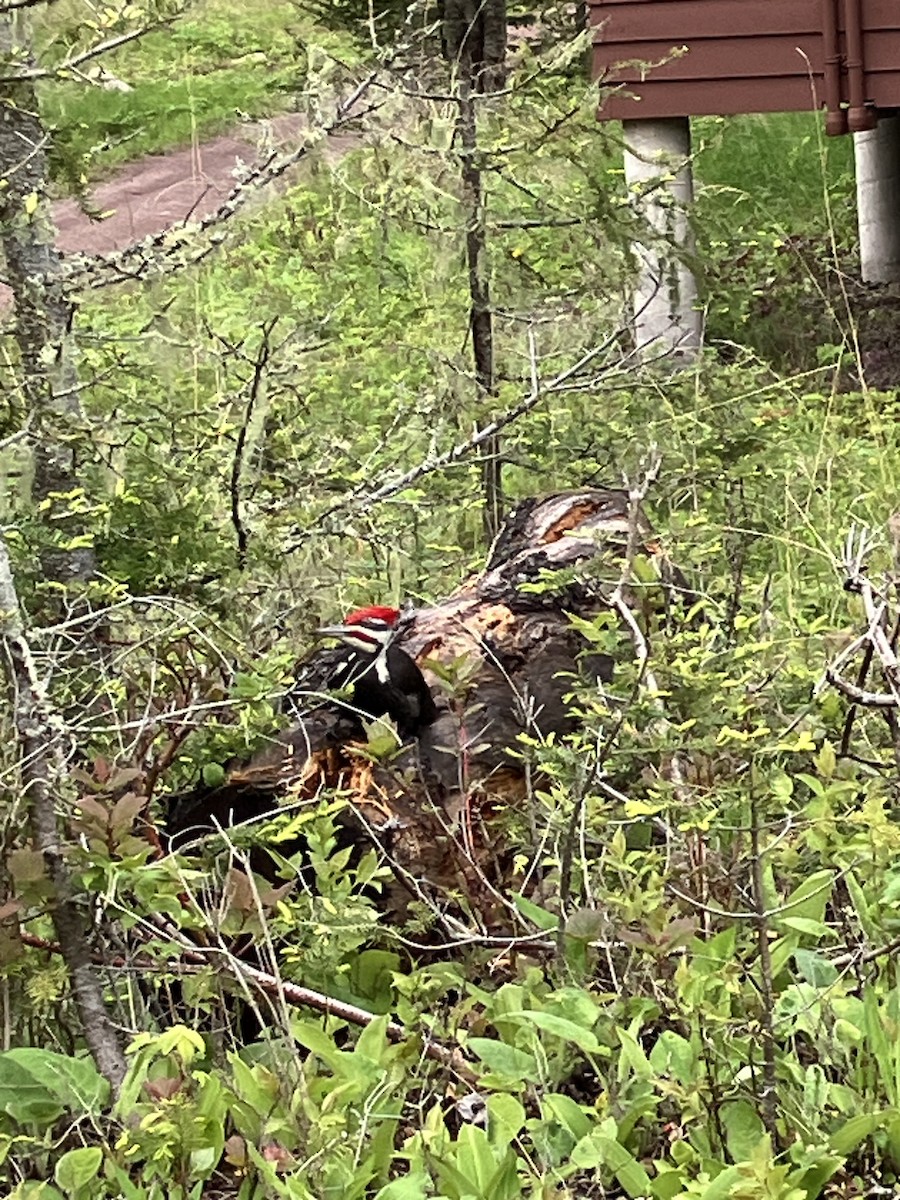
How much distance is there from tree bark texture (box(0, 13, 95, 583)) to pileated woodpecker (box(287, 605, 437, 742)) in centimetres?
58

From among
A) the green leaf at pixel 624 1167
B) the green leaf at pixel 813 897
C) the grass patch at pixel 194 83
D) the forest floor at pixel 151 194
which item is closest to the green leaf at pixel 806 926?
the green leaf at pixel 813 897

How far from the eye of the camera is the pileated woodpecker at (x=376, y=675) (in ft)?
11.7

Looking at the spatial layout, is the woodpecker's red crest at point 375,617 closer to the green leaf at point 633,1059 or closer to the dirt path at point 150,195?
the green leaf at point 633,1059

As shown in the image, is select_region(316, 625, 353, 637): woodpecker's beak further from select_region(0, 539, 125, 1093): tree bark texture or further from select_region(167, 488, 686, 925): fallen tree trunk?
select_region(0, 539, 125, 1093): tree bark texture

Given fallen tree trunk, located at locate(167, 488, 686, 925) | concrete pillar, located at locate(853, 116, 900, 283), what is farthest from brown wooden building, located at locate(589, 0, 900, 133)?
fallen tree trunk, located at locate(167, 488, 686, 925)

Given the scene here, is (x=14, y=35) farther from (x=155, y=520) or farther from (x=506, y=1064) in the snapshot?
(x=506, y=1064)

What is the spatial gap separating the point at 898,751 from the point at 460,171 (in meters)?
3.42

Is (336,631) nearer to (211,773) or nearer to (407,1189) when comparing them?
(211,773)

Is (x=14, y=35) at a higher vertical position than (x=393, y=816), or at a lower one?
higher

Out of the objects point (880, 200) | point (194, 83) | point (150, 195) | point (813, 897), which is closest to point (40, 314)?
point (813, 897)

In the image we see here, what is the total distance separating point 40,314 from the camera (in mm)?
3611

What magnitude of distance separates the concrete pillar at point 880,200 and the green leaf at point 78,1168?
9616 millimetres

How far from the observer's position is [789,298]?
1081cm

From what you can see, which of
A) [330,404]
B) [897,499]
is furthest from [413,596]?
[330,404]
